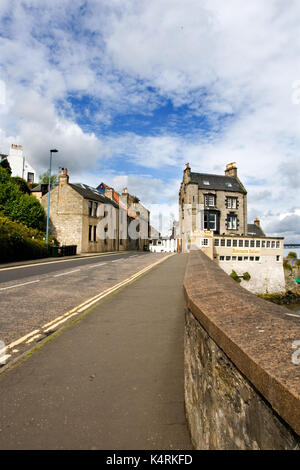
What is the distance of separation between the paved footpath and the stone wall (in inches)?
23.4

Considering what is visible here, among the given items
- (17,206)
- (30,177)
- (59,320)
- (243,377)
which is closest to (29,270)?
(59,320)

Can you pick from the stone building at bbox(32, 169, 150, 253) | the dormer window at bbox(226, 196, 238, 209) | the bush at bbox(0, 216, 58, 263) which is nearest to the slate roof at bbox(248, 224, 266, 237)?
the dormer window at bbox(226, 196, 238, 209)

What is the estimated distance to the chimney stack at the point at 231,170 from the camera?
44906 mm

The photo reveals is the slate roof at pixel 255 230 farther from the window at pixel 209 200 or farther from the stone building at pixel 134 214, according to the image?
the stone building at pixel 134 214

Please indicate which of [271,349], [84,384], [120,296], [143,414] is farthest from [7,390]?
[120,296]

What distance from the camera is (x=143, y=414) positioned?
3.19 meters

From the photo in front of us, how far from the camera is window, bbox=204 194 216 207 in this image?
40750mm

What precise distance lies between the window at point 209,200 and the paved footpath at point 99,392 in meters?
36.1

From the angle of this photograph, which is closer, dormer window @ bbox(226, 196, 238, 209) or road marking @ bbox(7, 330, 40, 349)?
road marking @ bbox(7, 330, 40, 349)

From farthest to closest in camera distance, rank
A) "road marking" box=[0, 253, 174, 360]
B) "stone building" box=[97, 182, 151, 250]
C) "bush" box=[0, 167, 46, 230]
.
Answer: "stone building" box=[97, 182, 151, 250] → "bush" box=[0, 167, 46, 230] → "road marking" box=[0, 253, 174, 360]

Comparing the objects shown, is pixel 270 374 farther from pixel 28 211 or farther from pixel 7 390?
pixel 28 211

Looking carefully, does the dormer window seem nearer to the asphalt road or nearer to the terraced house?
the terraced house

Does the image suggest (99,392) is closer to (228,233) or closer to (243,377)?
(243,377)

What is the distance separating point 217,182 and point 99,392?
41.7 meters
